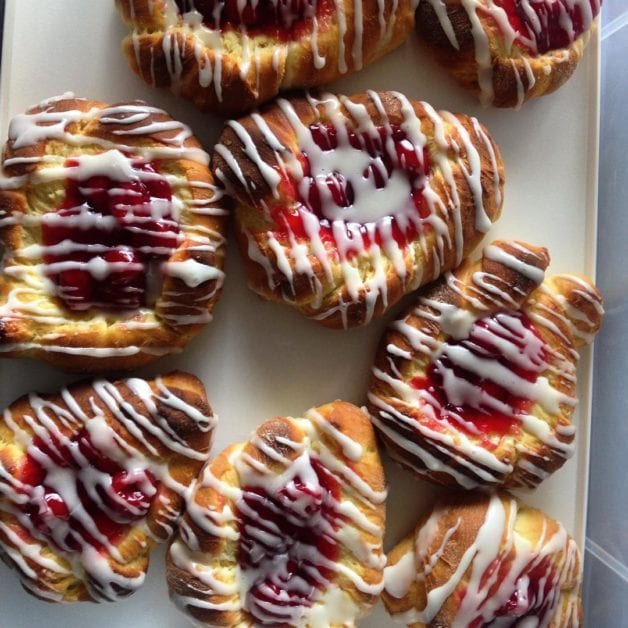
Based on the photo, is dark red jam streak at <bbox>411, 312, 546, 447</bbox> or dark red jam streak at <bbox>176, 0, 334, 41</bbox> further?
dark red jam streak at <bbox>411, 312, 546, 447</bbox>

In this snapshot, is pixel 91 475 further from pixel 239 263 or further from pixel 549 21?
pixel 549 21

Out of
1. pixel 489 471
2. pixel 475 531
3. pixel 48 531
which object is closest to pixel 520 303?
pixel 489 471

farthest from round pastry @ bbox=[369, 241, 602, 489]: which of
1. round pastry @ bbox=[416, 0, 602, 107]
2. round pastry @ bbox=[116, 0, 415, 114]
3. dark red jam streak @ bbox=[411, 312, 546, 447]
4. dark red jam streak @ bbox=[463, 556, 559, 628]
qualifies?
round pastry @ bbox=[116, 0, 415, 114]

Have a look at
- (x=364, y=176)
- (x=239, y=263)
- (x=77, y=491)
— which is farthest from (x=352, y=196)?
(x=77, y=491)

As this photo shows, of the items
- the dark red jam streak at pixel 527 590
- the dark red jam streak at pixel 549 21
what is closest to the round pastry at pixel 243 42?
the dark red jam streak at pixel 549 21

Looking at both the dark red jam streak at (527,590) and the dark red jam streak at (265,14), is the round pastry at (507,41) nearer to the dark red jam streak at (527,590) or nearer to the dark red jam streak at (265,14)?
the dark red jam streak at (265,14)

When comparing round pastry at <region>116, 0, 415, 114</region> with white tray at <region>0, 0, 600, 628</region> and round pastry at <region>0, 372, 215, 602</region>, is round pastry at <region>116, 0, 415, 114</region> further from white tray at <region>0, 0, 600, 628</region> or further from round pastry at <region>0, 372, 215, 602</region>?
round pastry at <region>0, 372, 215, 602</region>

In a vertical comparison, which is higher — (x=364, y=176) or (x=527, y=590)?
(x=364, y=176)
